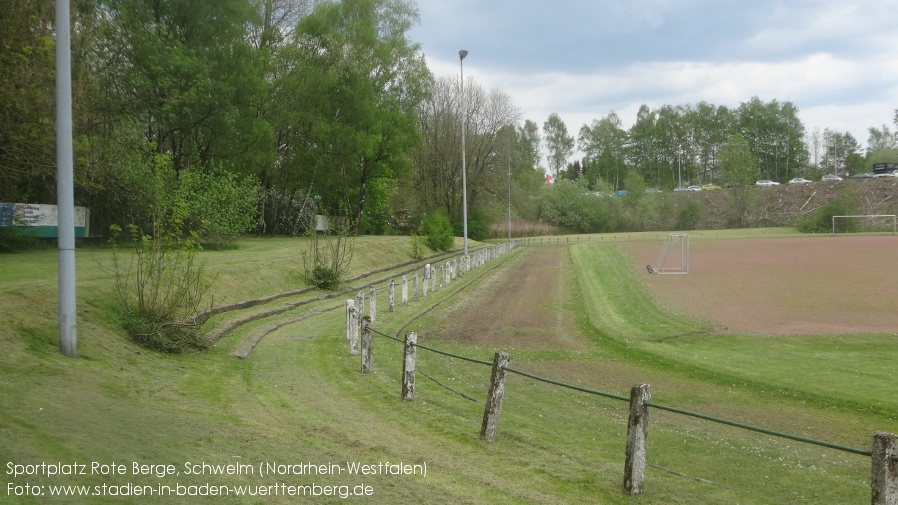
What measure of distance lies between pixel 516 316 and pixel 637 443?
14.8 m

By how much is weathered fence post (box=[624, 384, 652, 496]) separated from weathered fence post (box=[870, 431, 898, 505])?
198cm

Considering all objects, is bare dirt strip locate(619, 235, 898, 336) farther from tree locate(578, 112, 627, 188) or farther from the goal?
tree locate(578, 112, 627, 188)

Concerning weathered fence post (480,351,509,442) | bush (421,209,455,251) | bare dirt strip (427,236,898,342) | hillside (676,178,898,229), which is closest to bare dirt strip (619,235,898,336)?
bare dirt strip (427,236,898,342)

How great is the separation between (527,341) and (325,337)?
15.8ft

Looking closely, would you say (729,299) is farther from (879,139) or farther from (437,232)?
(879,139)

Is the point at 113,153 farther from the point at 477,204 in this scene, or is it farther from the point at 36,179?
the point at 477,204

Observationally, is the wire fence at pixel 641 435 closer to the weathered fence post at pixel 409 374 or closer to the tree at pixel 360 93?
the weathered fence post at pixel 409 374

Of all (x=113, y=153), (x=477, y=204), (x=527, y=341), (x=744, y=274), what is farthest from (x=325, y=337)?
(x=477, y=204)

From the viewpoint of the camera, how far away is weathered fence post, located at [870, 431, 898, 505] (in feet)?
17.5

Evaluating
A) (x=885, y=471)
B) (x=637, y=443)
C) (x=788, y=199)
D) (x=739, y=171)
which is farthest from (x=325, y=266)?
(x=788, y=199)

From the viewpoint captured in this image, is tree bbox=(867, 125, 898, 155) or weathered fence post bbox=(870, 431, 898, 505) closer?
weathered fence post bbox=(870, 431, 898, 505)

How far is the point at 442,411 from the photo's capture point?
10.2 metres

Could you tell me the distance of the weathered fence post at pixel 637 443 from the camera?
22.6 ft

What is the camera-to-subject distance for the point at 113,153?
87.9 feet
